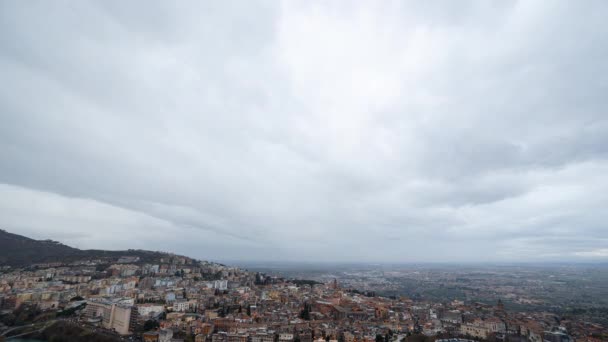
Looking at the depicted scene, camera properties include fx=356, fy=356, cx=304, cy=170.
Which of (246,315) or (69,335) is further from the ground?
(246,315)

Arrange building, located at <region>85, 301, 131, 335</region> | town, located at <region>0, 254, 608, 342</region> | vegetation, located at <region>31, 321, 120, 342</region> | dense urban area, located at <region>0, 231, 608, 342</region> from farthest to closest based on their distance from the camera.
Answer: building, located at <region>85, 301, 131, 335</region> < dense urban area, located at <region>0, 231, 608, 342</region> < town, located at <region>0, 254, 608, 342</region> < vegetation, located at <region>31, 321, 120, 342</region>

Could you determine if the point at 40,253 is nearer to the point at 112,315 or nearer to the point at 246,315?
the point at 112,315

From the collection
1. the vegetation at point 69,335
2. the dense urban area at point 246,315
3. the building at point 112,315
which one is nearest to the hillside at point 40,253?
the dense urban area at point 246,315

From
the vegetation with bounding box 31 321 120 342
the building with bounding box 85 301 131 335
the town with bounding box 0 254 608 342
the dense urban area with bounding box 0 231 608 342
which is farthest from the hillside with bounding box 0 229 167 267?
the vegetation with bounding box 31 321 120 342

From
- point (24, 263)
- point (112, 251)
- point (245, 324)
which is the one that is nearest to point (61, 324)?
point (245, 324)

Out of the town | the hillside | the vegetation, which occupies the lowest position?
the vegetation

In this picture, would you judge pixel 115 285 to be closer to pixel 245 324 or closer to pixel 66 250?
pixel 245 324

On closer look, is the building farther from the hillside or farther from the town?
the hillside

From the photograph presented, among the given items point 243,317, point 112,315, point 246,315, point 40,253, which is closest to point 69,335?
point 112,315

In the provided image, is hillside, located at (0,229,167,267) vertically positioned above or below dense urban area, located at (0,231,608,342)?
above
